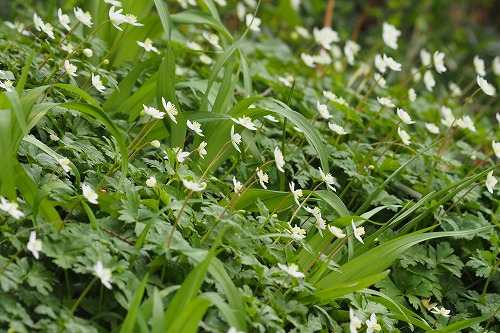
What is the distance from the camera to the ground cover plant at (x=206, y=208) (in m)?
1.46

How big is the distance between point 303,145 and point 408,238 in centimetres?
74

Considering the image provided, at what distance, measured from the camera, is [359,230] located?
1.74m

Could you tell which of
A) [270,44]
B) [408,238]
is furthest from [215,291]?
[270,44]

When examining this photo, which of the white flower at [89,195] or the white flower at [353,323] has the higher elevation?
the white flower at [89,195]

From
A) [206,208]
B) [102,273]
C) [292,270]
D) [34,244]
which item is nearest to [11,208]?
[34,244]

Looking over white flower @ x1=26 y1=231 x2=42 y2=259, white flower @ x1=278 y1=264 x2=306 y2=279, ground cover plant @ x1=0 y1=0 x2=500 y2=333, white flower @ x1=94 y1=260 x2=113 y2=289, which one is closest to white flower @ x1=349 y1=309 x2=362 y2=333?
ground cover plant @ x1=0 y1=0 x2=500 y2=333

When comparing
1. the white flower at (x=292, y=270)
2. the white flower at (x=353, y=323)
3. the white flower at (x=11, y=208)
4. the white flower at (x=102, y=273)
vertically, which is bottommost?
the white flower at (x=102, y=273)

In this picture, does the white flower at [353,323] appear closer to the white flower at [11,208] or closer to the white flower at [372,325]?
the white flower at [372,325]

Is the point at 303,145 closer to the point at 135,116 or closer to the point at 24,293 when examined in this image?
the point at 135,116

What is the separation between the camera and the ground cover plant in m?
1.46

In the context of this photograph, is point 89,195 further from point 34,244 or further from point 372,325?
point 372,325

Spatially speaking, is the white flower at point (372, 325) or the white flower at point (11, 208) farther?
the white flower at point (372, 325)

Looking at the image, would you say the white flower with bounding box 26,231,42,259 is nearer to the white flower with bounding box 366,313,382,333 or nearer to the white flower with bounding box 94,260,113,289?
the white flower with bounding box 94,260,113,289

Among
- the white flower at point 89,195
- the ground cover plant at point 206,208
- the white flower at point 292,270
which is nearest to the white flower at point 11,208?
the ground cover plant at point 206,208
